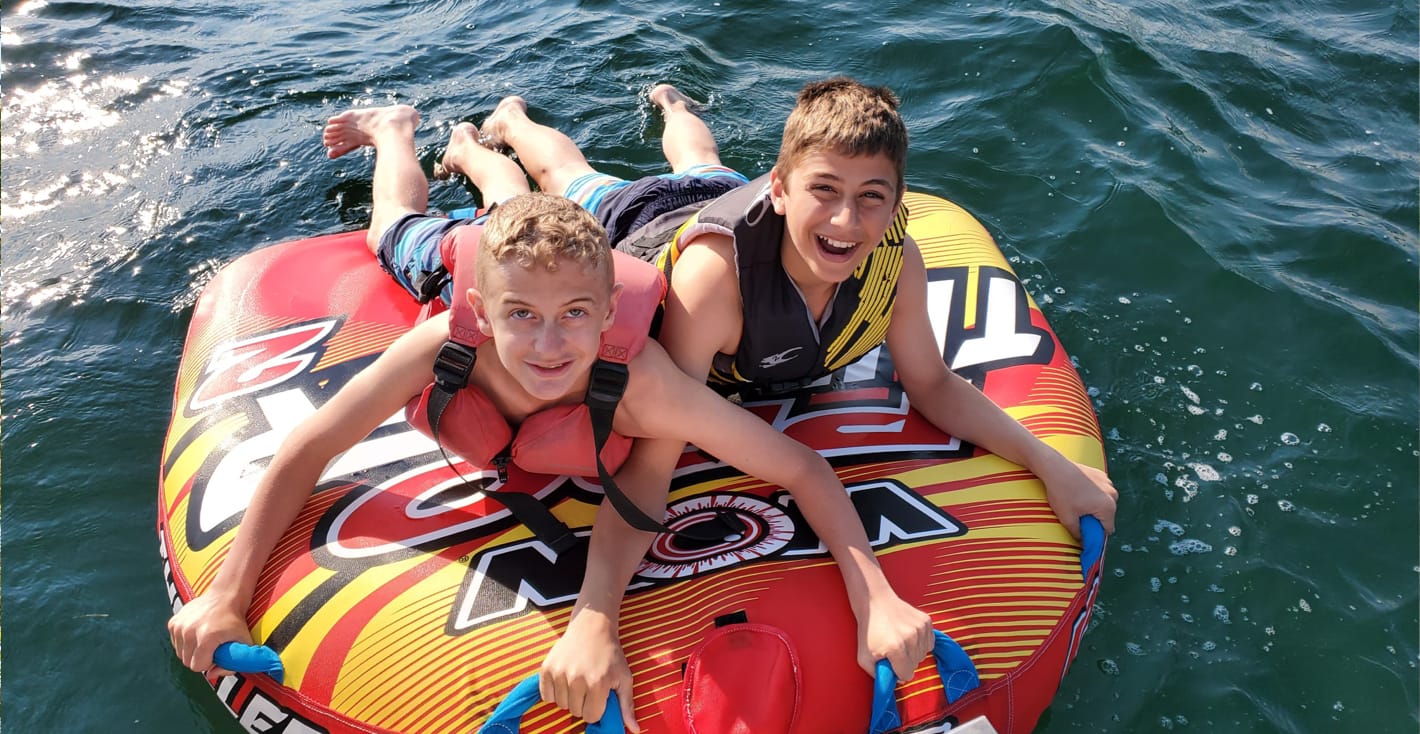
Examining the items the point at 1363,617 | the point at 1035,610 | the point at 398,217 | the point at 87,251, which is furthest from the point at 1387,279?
the point at 87,251

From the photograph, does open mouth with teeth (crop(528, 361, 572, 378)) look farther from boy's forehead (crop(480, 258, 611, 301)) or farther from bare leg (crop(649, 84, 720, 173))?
bare leg (crop(649, 84, 720, 173))

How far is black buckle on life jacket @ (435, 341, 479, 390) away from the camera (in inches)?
107

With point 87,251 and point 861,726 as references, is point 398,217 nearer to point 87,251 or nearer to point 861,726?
point 87,251

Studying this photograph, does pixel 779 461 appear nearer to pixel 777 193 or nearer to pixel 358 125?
pixel 777 193

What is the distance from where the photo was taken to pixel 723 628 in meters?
2.55

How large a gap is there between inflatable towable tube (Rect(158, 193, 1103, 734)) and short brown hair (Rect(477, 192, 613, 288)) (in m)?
0.77

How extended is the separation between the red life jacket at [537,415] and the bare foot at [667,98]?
2.50 meters

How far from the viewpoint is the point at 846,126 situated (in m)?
2.64

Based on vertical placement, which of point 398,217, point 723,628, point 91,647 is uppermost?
point 398,217

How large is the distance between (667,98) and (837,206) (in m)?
2.79

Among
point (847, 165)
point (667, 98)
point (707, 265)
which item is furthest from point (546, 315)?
point (667, 98)

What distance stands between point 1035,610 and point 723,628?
86 cm

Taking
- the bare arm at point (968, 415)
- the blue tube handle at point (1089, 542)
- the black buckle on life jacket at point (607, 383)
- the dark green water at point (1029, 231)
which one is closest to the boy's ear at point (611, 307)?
the black buckle on life jacket at point (607, 383)

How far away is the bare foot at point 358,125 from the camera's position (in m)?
4.85
